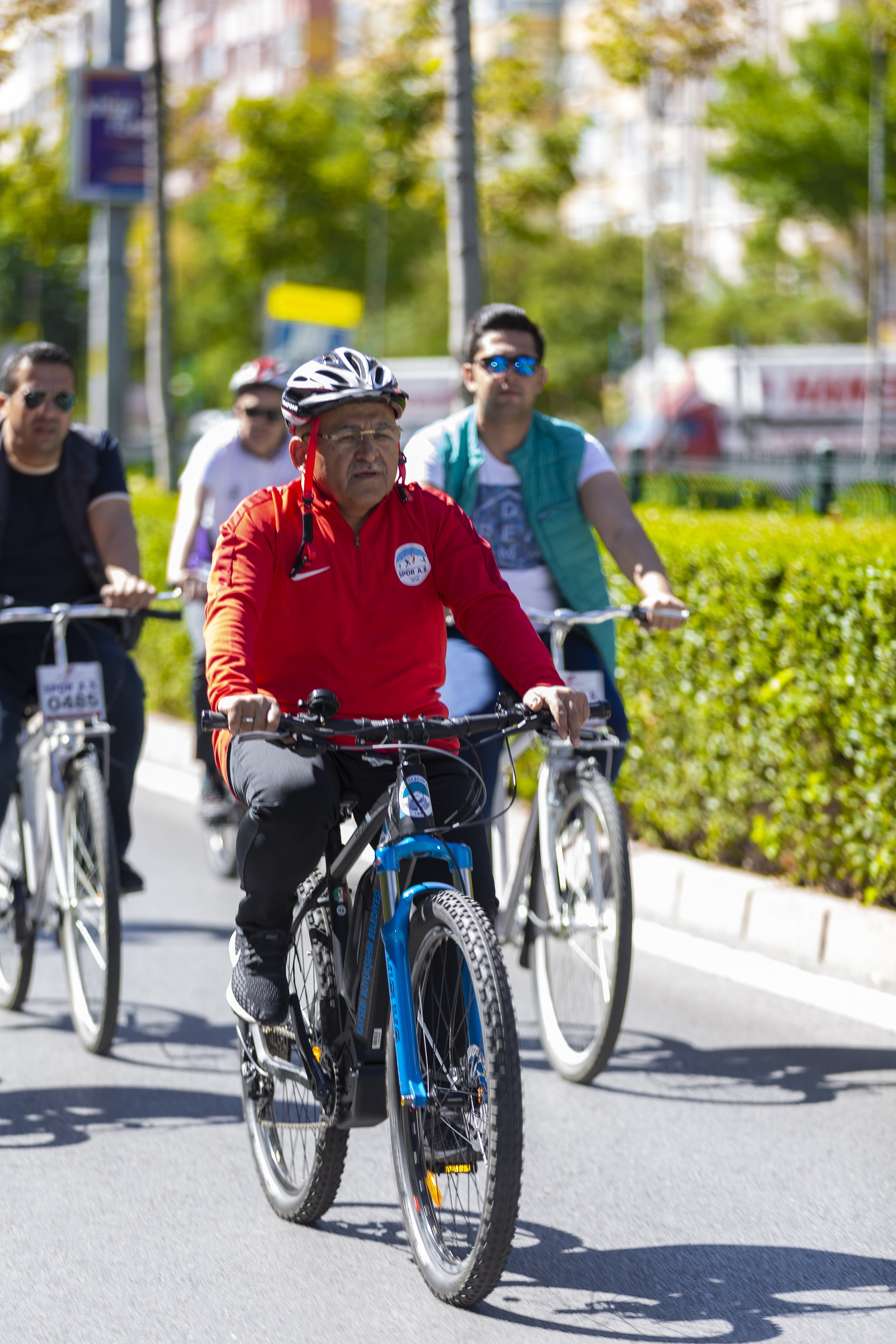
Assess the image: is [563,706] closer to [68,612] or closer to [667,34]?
[68,612]

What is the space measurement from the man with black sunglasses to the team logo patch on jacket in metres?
1.98

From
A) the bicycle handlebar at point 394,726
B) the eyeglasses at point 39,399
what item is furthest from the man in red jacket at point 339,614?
the eyeglasses at point 39,399

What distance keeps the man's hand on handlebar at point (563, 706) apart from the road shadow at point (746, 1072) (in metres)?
1.73

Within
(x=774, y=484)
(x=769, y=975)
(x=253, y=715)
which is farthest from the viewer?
(x=774, y=484)

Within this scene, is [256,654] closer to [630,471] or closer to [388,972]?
[388,972]

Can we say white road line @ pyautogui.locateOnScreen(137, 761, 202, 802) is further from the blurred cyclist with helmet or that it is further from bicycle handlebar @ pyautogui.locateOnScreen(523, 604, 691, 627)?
bicycle handlebar @ pyautogui.locateOnScreen(523, 604, 691, 627)

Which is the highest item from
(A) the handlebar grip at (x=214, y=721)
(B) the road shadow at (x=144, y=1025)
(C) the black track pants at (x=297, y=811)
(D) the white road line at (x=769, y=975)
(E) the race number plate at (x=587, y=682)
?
(A) the handlebar grip at (x=214, y=721)

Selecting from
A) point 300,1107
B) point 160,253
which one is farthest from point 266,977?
point 160,253

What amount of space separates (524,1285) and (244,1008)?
798 millimetres

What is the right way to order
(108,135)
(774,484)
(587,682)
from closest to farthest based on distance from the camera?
1. (587,682)
2. (774,484)
3. (108,135)

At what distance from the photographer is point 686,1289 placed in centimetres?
392

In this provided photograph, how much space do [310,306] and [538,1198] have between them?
43.7 ft

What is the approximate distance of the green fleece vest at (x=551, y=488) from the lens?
19.1 feet

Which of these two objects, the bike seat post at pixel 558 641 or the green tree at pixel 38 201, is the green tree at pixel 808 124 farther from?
the bike seat post at pixel 558 641
